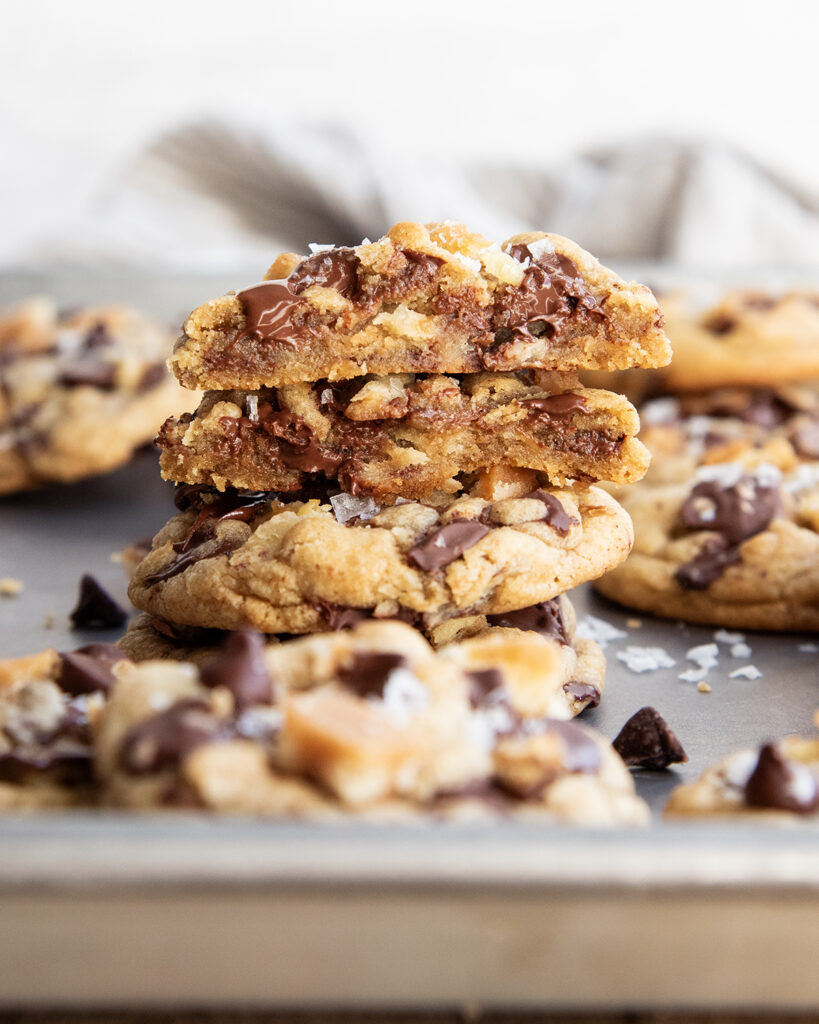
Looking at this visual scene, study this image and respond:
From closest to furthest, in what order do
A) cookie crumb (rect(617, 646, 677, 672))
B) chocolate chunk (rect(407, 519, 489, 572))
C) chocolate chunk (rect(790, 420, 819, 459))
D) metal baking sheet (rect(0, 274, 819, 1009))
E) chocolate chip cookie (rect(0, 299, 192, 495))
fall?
metal baking sheet (rect(0, 274, 819, 1009)) → chocolate chunk (rect(407, 519, 489, 572)) → cookie crumb (rect(617, 646, 677, 672)) → chocolate chunk (rect(790, 420, 819, 459)) → chocolate chip cookie (rect(0, 299, 192, 495))

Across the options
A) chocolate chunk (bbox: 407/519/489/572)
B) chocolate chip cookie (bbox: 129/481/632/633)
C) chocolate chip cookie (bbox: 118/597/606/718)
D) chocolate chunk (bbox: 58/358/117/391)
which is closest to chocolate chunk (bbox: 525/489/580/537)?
chocolate chip cookie (bbox: 129/481/632/633)

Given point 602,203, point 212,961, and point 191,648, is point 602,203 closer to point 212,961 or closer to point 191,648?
point 191,648

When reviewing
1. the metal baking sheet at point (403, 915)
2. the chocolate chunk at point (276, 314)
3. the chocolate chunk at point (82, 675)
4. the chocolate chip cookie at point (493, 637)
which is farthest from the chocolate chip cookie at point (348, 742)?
the chocolate chunk at point (276, 314)

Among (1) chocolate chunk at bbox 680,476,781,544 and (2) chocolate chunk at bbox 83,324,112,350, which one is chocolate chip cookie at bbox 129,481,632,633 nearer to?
→ (1) chocolate chunk at bbox 680,476,781,544

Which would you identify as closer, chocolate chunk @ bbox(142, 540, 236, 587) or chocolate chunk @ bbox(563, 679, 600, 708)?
chocolate chunk @ bbox(142, 540, 236, 587)


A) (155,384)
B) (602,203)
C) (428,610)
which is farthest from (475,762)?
(602,203)

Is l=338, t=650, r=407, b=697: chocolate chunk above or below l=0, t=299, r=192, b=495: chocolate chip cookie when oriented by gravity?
below

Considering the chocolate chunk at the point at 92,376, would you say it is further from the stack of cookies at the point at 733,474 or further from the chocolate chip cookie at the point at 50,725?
the chocolate chip cookie at the point at 50,725
